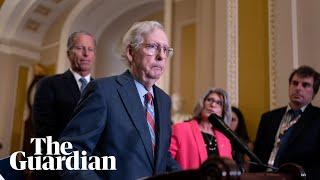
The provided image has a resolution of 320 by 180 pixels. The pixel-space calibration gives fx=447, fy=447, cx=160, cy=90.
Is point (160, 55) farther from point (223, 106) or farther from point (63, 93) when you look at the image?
point (223, 106)

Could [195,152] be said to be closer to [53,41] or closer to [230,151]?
[230,151]

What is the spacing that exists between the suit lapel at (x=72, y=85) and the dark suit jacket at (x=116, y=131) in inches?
32.6

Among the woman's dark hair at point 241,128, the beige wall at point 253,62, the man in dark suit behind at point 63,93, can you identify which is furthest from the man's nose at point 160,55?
the beige wall at point 253,62

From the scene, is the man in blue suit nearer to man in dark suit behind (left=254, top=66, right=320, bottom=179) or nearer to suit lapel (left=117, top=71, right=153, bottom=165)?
suit lapel (left=117, top=71, right=153, bottom=165)

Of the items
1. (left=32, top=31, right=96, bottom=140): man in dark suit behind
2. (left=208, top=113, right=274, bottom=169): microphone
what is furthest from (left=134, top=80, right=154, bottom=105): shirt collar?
(left=32, top=31, right=96, bottom=140): man in dark suit behind

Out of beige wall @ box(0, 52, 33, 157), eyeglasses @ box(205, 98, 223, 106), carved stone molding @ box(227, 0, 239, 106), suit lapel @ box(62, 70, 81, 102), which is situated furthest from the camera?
beige wall @ box(0, 52, 33, 157)

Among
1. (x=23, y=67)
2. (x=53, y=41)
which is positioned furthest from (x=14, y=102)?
(x=53, y=41)

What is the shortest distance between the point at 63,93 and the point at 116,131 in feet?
3.02

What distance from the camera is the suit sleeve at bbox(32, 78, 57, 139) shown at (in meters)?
2.28

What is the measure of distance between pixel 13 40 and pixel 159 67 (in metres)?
7.39

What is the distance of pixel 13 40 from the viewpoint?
846 centimetres

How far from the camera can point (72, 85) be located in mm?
2416

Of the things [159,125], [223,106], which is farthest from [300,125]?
[159,125]

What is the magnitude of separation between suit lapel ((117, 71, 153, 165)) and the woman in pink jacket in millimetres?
1128
